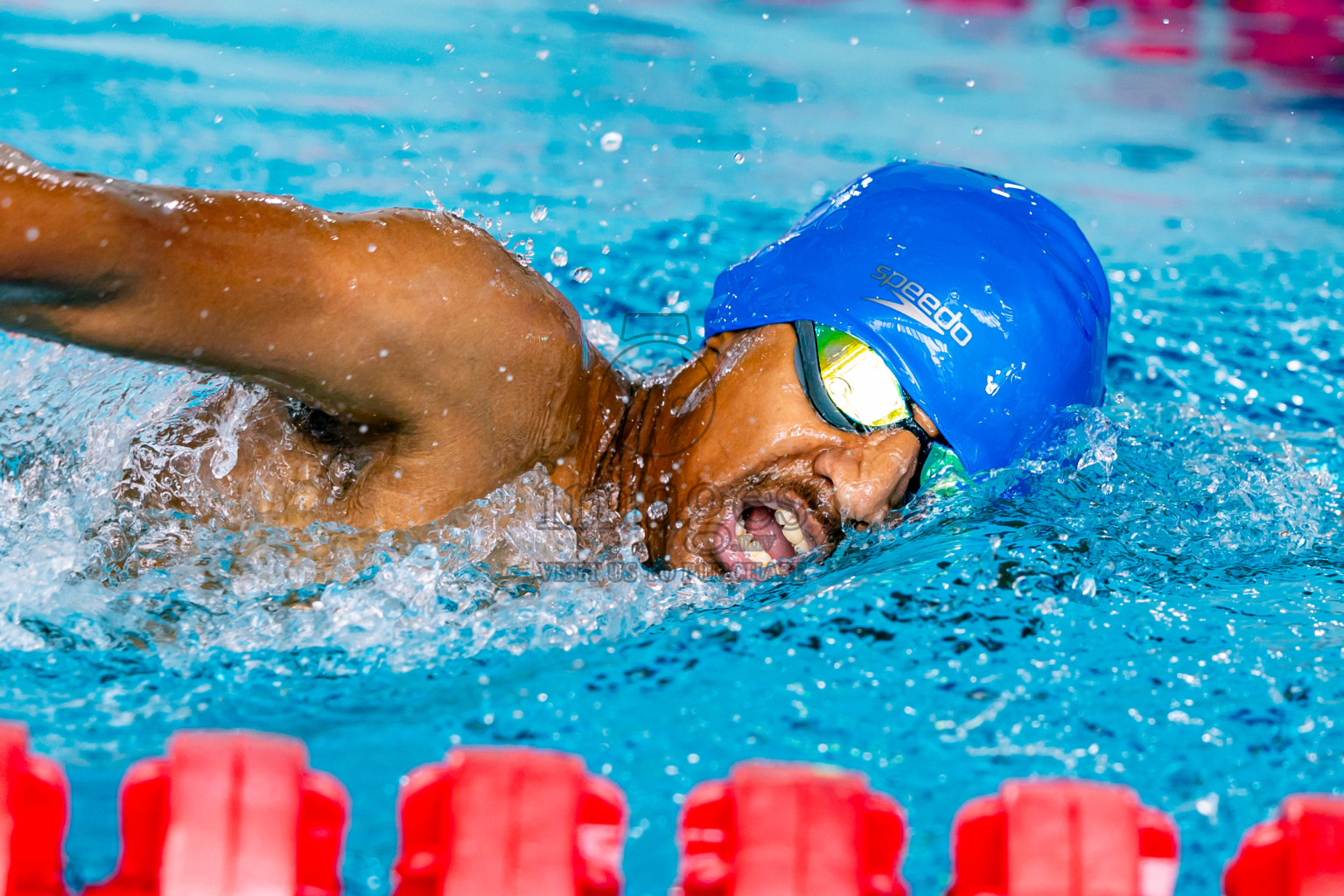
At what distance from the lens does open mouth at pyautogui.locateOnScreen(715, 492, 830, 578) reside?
180cm

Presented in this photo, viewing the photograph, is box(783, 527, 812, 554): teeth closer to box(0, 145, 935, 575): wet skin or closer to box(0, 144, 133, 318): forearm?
box(0, 145, 935, 575): wet skin

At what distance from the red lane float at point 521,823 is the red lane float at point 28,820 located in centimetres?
30

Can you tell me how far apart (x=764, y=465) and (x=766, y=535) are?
17 cm

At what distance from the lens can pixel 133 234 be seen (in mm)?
1201

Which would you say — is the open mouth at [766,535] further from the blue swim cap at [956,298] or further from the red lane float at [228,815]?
the red lane float at [228,815]

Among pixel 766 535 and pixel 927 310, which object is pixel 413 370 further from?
pixel 927 310

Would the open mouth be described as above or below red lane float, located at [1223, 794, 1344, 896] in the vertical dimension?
above

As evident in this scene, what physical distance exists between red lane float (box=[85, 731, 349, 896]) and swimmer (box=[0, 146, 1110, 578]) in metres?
0.46

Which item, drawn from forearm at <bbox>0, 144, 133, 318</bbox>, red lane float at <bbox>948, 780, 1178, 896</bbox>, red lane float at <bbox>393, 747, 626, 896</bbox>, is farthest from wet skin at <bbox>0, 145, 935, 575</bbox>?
red lane float at <bbox>948, 780, 1178, 896</bbox>

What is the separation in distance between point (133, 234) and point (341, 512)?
54 centimetres

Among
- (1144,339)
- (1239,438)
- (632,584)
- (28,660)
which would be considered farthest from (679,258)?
(28,660)

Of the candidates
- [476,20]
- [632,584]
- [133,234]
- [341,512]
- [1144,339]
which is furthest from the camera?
[476,20]

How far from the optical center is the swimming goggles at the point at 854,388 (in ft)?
5.85

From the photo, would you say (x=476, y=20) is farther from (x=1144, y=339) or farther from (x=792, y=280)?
(x=792, y=280)
